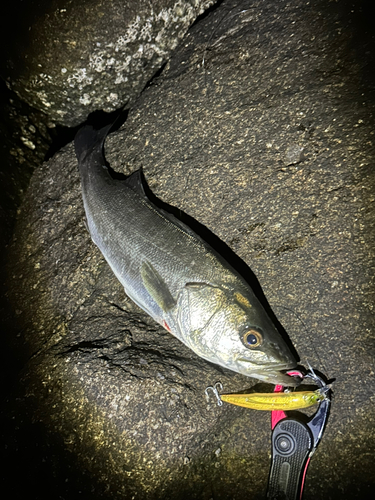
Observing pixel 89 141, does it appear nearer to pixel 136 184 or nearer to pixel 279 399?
pixel 136 184

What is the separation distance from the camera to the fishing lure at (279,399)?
7.70 feet

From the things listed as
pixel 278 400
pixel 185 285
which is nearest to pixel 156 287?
pixel 185 285

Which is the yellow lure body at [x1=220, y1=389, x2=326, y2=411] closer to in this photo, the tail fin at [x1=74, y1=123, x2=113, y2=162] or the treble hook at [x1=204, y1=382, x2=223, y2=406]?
the treble hook at [x1=204, y1=382, x2=223, y2=406]

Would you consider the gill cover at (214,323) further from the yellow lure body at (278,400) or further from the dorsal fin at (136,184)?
the dorsal fin at (136,184)

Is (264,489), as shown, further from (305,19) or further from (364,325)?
(305,19)

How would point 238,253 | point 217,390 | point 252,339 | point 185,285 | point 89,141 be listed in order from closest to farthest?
point 252,339
point 185,285
point 217,390
point 238,253
point 89,141

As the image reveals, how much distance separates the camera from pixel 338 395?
2.47 meters

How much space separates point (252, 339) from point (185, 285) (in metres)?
0.62

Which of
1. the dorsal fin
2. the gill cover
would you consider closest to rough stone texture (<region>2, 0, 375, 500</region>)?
the dorsal fin

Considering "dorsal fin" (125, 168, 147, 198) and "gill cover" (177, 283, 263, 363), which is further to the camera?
"dorsal fin" (125, 168, 147, 198)

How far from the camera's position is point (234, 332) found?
2223 millimetres

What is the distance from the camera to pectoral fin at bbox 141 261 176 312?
2396mm

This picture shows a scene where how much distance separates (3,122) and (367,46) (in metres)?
4.14

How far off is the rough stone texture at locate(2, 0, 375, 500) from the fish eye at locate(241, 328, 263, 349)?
0.55 meters
